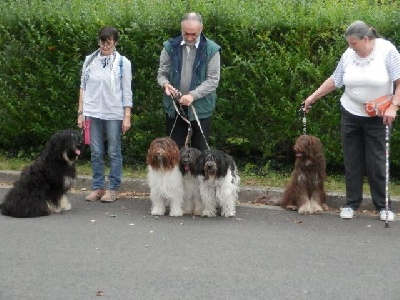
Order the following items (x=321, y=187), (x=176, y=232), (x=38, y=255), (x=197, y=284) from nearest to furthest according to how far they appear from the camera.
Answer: (x=197, y=284) → (x=38, y=255) → (x=176, y=232) → (x=321, y=187)

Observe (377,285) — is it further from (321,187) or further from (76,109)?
(76,109)

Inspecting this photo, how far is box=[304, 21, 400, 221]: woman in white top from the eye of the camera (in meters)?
8.41

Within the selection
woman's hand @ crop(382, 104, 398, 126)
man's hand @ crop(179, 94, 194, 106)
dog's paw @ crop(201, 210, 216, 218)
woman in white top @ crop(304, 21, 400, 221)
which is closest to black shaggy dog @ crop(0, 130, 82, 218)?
man's hand @ crop(179, 94, 194, 106)

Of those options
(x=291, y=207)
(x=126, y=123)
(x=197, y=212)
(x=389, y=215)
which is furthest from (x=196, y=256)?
(x=126, y=123)

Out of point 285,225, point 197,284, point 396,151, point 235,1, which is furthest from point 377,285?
point 235,1

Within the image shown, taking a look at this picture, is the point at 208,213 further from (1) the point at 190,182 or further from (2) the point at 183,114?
(2) the point at 183,114

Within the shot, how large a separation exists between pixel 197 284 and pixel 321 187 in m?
3.24

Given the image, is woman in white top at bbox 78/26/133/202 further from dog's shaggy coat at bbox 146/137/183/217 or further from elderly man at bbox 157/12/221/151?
dog's shaggy coat at bbox 146/137/183/217

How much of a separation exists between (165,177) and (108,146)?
136cm

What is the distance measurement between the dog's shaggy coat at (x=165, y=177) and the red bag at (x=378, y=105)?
229 centimetres

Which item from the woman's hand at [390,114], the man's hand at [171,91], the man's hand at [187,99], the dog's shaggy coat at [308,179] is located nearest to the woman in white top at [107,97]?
the man's hand at [171,91]

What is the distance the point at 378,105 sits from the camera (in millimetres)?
8492

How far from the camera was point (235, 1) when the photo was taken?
11.1 m

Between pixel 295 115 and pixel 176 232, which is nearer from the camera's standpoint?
pixel 176 232
